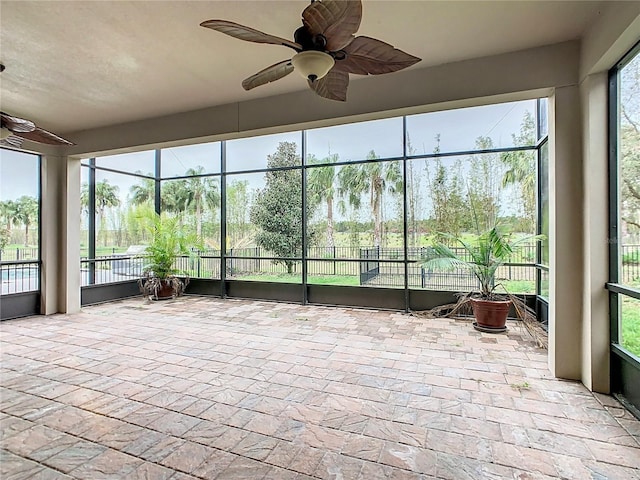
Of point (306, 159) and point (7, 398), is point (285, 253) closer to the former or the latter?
point (306, 159)

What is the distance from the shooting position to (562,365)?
10.2 ft

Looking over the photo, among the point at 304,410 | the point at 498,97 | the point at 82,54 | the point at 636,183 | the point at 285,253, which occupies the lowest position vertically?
the point at 304,410

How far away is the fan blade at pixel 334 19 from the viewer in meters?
1.68

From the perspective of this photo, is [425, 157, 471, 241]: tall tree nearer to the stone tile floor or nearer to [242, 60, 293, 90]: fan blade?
the stone tile floor

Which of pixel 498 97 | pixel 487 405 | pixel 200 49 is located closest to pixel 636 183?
pixel 498 97

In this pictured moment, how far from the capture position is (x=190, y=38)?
111 inches

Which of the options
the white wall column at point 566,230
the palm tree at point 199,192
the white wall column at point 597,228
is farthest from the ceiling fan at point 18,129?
the white wall column at point 597,228

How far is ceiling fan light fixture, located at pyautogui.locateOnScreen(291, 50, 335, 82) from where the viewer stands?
1.98 m

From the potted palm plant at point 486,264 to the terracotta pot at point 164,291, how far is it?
5.05 m

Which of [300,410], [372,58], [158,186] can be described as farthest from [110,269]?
[372,58]

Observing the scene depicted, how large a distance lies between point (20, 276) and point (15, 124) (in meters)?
3.21

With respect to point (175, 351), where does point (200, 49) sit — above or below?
above

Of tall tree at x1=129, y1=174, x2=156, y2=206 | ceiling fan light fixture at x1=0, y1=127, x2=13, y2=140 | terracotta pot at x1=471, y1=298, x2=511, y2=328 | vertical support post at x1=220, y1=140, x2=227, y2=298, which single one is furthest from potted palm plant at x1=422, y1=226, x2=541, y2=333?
tall tree at x1=129, y1=174, x2=156, y2=206

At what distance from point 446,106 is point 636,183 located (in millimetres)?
1692
